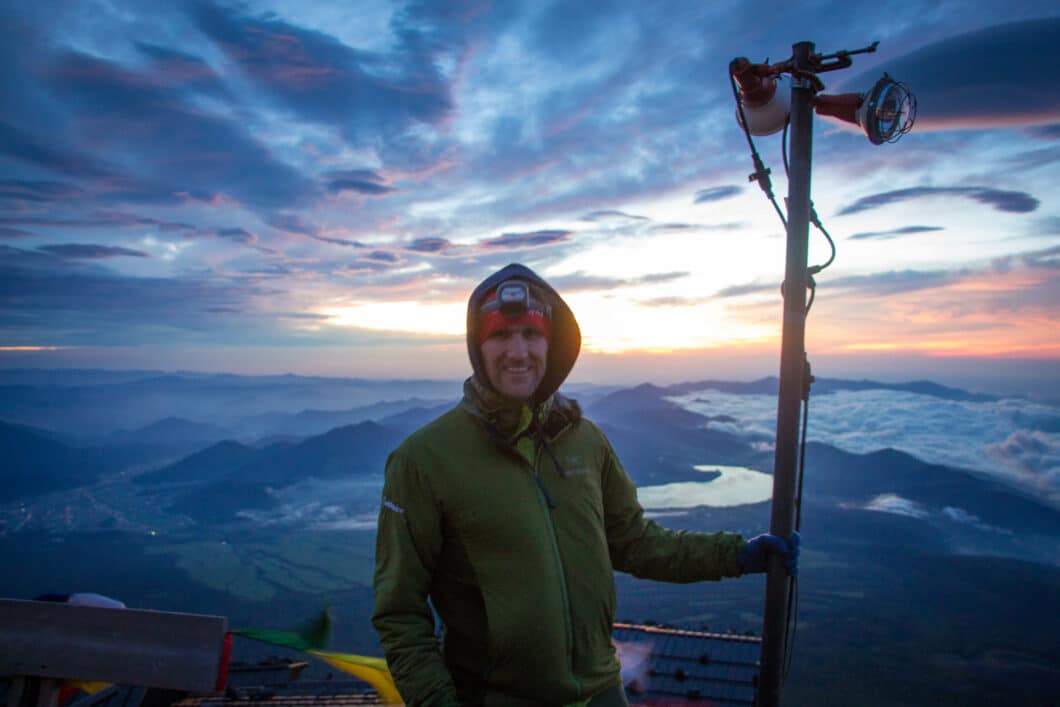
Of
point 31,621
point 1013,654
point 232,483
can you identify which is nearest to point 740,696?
point 31,621

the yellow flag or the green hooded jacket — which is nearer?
the green hooded jacket

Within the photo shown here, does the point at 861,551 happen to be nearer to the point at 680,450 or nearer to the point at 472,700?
the point at 680,450

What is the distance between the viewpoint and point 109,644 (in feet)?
8.51

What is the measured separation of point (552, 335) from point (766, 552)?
1427mm

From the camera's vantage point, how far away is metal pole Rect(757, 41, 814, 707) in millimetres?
2793

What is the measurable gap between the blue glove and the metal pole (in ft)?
0.12

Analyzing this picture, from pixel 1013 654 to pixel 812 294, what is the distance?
45557 millimetres

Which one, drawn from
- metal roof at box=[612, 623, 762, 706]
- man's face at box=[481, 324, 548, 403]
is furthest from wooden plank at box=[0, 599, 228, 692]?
metal roof at box=[612, 623, 762, 706]

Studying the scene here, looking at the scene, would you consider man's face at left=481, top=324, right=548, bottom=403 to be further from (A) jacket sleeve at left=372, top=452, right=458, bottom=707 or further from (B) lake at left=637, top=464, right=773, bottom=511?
(B) lake at left=637, top=464, right=773, bottom=511

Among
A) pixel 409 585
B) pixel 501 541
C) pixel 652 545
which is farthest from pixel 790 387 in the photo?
pixel 409 585

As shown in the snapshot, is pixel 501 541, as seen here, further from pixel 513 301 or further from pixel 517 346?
pixel 513 301

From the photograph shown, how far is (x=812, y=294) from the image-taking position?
9.27 feet

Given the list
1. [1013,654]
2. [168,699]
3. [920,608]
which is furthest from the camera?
[920,608]

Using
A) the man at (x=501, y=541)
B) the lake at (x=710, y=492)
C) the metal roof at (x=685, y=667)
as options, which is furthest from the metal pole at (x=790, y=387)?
the lake at (x=710, y=492)
